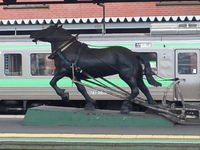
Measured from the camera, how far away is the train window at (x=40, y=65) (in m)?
14.5

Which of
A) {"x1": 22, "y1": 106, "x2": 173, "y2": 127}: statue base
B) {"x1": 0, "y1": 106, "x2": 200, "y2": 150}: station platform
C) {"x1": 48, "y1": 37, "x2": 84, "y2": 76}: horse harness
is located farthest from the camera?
{"x1": 48, "y1": 37, "x2": 84, "y2": 76}: horse harness

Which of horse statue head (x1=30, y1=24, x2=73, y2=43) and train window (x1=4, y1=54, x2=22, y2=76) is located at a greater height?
horse statue head (x1=30, y1=24, x2=73, y2=43)

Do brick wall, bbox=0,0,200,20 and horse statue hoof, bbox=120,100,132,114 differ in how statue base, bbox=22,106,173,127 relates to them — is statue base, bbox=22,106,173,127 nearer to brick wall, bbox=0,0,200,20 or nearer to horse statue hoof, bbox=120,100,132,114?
horse statue hoof, bbox=120,100,132,114

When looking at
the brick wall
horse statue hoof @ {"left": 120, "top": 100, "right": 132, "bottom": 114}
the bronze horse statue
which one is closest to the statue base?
horse statue hoof @ {"left": 120, "top": 100, "right": 132, "bottom": 114}

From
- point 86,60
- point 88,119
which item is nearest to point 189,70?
point 86,60

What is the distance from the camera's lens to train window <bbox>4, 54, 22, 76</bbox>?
1459 centimetres

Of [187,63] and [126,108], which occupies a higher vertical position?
[187,63]

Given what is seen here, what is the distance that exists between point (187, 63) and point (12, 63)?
5.49 m

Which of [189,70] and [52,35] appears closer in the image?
[52,35]

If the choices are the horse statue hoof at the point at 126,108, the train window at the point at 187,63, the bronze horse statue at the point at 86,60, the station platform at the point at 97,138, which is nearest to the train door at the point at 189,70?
the train window at the point at 187,63

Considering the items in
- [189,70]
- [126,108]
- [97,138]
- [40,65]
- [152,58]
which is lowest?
[97,138]

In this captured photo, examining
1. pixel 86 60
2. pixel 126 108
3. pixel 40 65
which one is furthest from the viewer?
pixel 40 65

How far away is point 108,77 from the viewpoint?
A: 14.1 meters

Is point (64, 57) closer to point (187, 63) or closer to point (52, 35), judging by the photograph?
point (52, 35)
